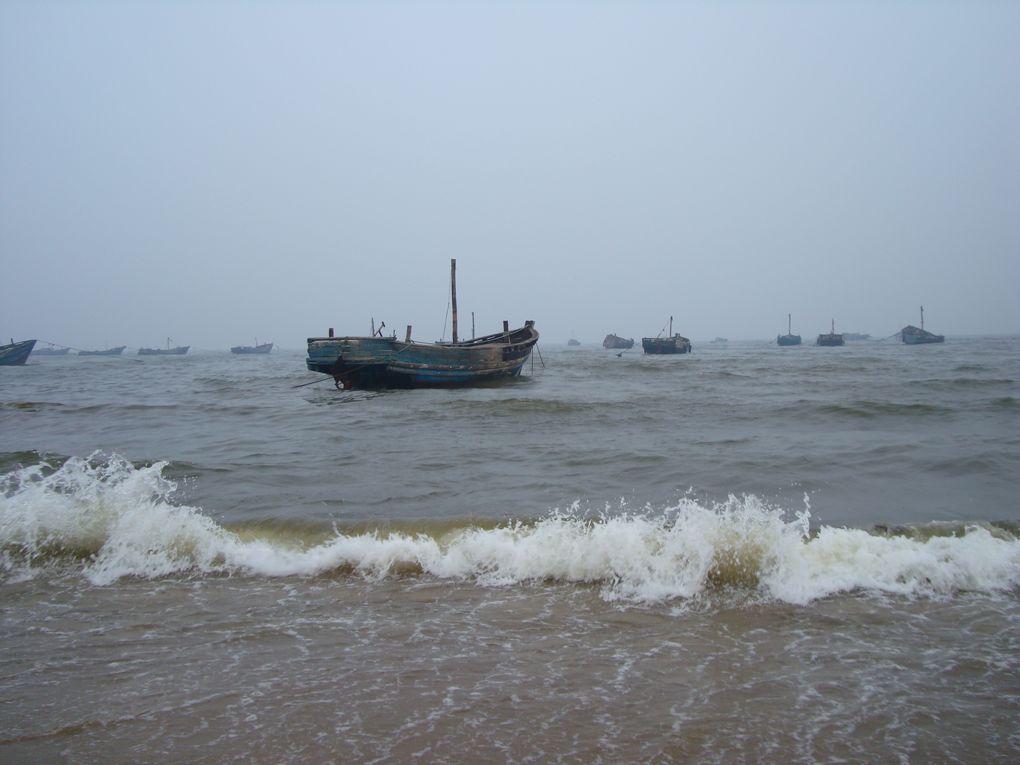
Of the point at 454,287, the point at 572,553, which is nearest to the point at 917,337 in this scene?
the point at 454,287

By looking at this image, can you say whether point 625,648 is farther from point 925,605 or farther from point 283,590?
point 283,590

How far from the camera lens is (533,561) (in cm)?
575

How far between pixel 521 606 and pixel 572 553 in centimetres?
98

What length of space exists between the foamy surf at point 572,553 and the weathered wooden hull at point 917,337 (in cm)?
8271

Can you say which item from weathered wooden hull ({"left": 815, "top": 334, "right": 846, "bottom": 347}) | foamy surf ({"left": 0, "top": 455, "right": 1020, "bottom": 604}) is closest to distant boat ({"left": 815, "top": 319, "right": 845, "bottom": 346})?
weathered wooden hull ({"left": 815, "top": 334, "right": 846, "bottom": 347})

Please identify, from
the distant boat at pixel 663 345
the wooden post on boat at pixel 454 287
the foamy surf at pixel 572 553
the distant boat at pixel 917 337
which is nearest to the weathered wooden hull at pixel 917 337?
the distant boat at pixel 917 337

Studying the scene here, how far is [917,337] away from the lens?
7669 centimetres

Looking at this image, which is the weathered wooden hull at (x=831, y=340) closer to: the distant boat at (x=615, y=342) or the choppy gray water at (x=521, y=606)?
the distant boat at (x=615, y=342)

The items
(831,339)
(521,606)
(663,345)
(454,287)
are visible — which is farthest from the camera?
(831,339)

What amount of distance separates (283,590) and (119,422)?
12985mm

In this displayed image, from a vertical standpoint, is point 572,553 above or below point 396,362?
below

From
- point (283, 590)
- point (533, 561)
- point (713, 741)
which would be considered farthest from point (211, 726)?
Answer: point (533, 561)

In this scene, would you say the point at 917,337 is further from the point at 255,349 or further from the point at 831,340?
the point at 255,349

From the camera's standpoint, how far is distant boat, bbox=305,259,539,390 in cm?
2241
